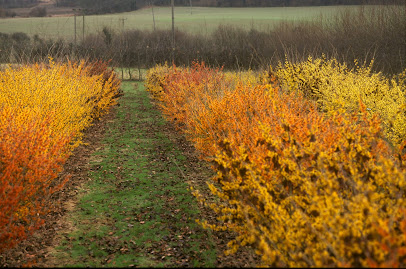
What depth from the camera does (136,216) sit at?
290 inches

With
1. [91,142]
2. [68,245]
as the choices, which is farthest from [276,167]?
[91,142]

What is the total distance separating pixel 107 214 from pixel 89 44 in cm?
3611

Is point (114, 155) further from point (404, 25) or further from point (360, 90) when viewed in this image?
point (404, 25)

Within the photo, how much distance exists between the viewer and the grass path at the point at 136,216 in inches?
233

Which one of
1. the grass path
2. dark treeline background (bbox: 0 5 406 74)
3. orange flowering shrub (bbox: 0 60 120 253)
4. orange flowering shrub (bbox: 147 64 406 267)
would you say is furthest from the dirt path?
dark treeline background (bbox: 0 5 406 74)

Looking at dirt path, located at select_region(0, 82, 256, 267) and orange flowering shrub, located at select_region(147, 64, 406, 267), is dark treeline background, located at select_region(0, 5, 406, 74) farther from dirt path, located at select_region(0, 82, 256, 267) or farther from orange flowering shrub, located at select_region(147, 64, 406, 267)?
orange flowering shrub, located at select_region(147, 64, 406, 267)

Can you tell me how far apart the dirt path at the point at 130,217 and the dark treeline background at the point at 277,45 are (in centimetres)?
455

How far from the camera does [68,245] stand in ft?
20.5

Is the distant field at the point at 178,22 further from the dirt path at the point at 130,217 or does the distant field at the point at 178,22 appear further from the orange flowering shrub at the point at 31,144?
the orange flowering shrub at the point at 31,144

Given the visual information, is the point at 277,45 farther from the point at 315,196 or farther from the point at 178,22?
the point at 178,22

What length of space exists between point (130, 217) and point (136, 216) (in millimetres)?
112

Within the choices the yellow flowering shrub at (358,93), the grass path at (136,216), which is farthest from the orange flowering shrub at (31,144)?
the yellow flowering shrub at (358,93)

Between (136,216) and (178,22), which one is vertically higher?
(178,22)

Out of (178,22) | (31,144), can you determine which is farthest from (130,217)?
(178,22)
